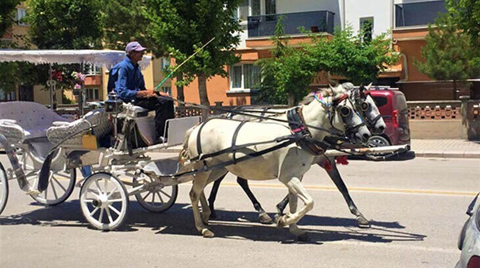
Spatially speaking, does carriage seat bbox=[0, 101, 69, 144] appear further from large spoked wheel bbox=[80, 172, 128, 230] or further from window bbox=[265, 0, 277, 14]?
window bbox=[265, 0, 277, 14]

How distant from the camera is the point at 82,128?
8.52m

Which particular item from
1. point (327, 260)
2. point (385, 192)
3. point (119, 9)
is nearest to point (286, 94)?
point (119, 9)

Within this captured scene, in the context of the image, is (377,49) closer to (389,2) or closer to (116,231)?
(389,2)

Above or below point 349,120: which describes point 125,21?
above

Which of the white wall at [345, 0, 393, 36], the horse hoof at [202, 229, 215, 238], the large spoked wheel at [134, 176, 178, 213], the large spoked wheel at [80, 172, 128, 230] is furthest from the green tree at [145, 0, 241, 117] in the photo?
the horse hoof at [202, 229, 215, 238]

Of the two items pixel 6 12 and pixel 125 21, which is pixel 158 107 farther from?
pixel 6 12

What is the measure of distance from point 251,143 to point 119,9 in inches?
813

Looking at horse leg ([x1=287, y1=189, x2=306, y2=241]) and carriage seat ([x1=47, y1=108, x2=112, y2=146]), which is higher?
carriage seat ([x1=47, y1=108, x2=112, y2=146])

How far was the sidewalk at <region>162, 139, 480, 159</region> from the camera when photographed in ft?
56.7

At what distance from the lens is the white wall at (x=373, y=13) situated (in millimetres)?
26172

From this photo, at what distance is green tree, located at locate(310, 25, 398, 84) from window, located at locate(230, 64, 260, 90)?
5.61 m

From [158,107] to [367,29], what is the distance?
18.1 meters

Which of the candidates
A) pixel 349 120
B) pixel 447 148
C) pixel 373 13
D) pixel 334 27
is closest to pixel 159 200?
Result: pixel 349 120

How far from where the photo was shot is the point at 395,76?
25719 millimetres
